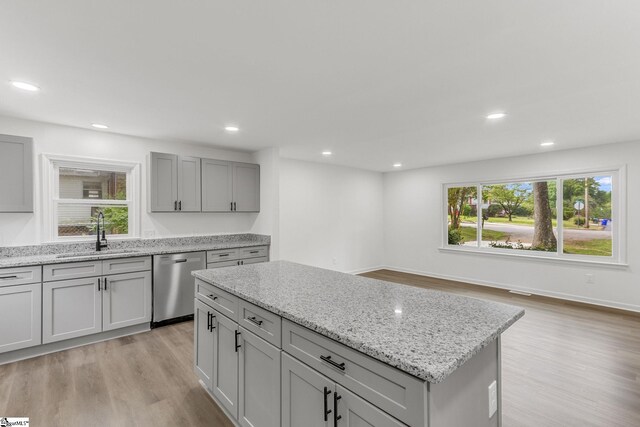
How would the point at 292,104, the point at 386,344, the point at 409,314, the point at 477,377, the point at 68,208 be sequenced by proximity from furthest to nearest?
the point at 68,208 → the point at 292,104 → the point at 409,314 → the point at 477,377 → the point at 386,344

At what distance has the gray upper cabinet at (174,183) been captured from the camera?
12.9 ft

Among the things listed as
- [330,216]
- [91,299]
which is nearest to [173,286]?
[91,299]

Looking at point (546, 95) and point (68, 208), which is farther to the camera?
point (68, 208)

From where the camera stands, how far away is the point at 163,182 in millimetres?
3986

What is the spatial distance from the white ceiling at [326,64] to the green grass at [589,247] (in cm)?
186

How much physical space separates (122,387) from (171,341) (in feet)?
2.87

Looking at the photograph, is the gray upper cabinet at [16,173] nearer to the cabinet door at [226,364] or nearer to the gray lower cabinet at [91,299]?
the gray lower cabinet at [91,299]

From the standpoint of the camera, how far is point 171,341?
3.29 m

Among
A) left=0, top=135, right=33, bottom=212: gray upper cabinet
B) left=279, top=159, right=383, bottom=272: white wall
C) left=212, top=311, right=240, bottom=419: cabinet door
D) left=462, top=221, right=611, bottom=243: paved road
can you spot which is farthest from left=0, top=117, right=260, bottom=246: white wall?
left=462, top=221, right=611, bottom=243: paved road

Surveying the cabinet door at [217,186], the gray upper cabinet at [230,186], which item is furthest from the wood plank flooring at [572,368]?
the cabinet door at [217,186]

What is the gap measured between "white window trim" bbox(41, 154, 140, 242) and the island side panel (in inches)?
163

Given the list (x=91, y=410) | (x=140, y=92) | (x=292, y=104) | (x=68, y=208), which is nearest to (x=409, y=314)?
(x=292, y=104)

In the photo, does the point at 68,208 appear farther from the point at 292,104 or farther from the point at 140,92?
the point at 292,104

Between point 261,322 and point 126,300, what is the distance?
2.59m
